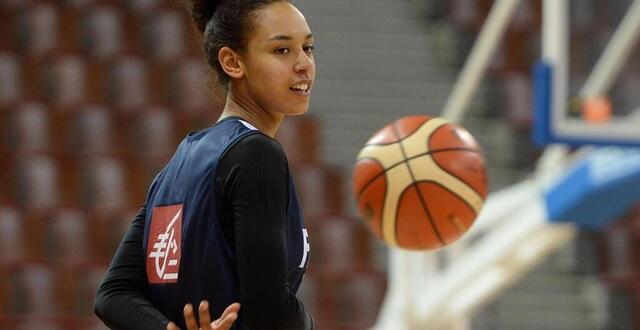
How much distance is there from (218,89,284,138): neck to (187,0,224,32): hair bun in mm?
130

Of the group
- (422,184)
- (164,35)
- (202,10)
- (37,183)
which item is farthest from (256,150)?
(164,35)

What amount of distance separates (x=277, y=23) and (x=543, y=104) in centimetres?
231

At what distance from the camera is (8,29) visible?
A: 25.0 ft

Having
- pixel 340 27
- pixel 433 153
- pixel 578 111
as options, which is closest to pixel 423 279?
pixel 578 111

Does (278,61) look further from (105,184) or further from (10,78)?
(10,78)

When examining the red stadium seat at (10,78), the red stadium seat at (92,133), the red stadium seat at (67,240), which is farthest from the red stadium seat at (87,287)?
the red stadium seat at (10,78)

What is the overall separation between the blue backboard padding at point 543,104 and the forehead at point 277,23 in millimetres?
2252

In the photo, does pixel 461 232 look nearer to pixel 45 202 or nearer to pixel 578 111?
pixel 578 111

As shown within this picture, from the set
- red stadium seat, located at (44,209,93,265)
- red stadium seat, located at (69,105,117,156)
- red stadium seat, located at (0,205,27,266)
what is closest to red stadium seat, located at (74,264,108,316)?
red stadium seat, located at (44,209,93,265)

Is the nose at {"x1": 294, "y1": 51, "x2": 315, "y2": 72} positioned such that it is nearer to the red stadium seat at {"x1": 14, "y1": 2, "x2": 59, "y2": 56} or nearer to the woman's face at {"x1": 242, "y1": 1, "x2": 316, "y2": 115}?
the woman's face at {"x1": 242, "y1": 1, "x2": 316, "y2": 115}

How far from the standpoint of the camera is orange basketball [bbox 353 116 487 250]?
3.23 metres

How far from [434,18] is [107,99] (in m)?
2.40

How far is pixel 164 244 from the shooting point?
1.98 m

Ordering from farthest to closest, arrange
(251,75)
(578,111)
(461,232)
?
(578,111) → (461,232) → (251,75)
